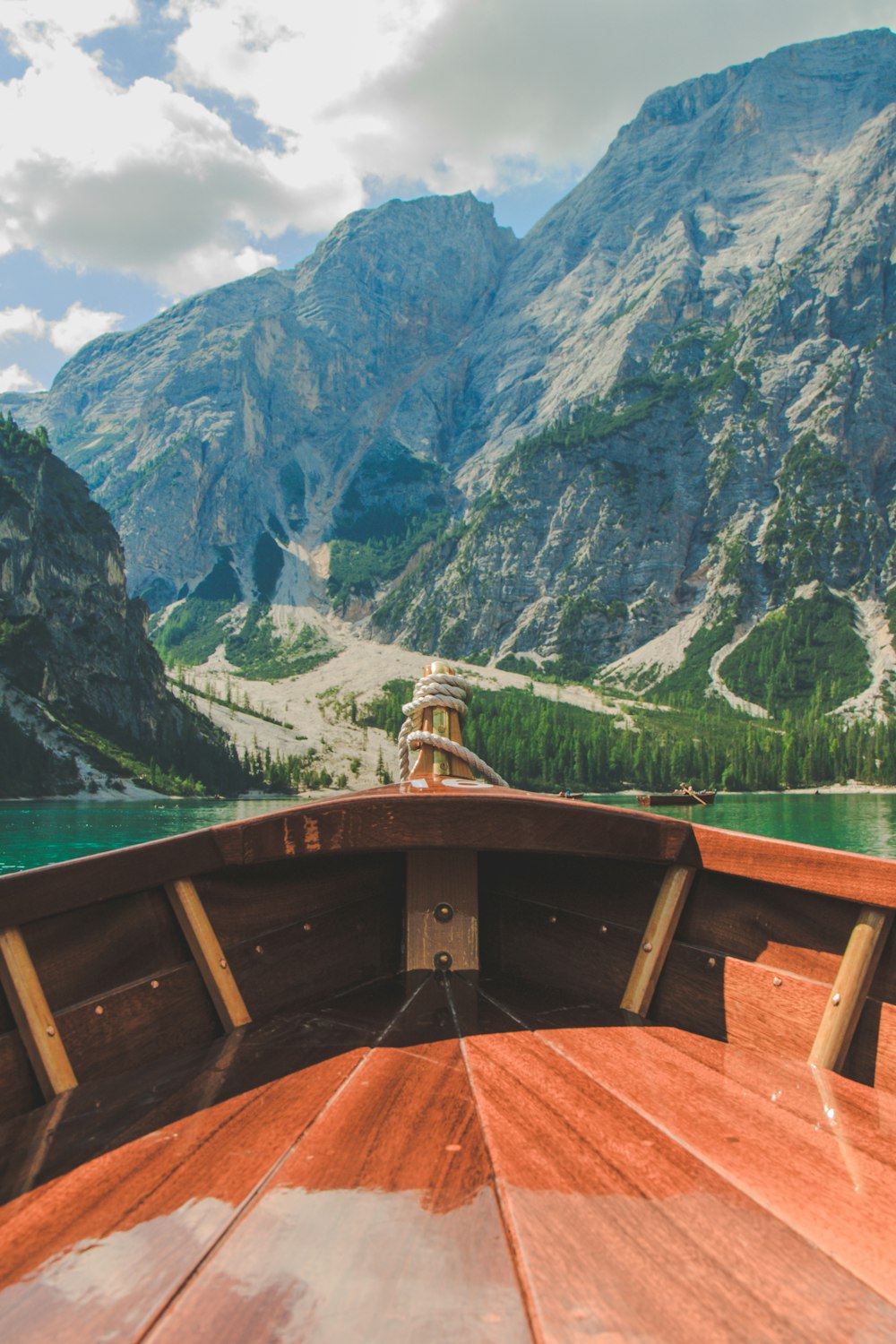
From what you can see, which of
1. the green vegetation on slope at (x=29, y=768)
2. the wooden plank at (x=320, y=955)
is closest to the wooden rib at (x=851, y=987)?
the wooden plank at (x=320, y=955)

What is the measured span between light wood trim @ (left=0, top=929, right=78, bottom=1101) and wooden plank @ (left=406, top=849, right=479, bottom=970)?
1.72 metres

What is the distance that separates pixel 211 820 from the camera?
76375 millimetres

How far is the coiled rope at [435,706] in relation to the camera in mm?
6234

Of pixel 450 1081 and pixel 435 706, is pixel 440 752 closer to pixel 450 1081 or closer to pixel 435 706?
pixel 435 706

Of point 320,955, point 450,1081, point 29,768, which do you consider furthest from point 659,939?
point 29,768

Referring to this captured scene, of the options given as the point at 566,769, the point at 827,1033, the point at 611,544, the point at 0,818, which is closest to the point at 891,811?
the point at 566,769

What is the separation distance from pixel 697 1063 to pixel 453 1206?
1.50 m

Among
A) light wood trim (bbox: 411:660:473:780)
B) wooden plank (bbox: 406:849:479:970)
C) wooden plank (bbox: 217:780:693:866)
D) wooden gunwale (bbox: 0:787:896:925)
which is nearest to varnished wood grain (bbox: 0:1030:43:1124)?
wooden gunwale (bbox: 0:787:896:925)

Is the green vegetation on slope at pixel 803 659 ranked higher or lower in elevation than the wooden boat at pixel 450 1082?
higher

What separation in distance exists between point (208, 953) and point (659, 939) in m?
2.08

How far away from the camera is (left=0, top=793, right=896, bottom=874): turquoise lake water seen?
171ft

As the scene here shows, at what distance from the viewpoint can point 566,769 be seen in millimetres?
123688

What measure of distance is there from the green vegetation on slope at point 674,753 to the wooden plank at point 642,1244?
375ft

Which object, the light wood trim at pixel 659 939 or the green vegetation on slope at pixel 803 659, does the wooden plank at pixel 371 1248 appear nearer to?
the light wood trim at pixel 659 939
